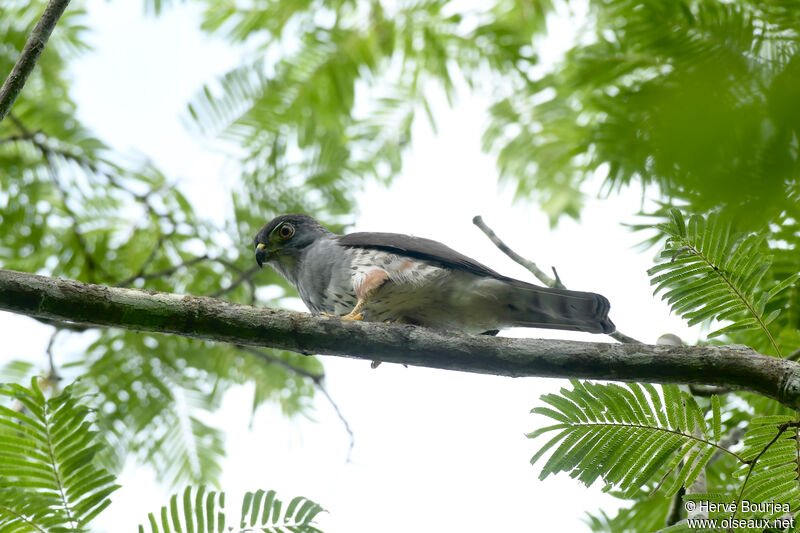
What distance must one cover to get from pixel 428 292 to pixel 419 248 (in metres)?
0.30

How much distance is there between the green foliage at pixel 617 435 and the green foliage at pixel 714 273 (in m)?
0.39

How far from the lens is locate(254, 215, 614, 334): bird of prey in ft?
13.5

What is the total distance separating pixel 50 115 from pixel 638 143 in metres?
4.65

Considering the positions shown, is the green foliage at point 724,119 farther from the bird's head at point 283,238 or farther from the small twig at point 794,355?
the bird's head at point 283,238

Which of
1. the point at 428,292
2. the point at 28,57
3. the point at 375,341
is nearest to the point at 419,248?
the point at 428,292

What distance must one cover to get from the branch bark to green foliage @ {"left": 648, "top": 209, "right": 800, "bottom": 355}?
0.17 meters

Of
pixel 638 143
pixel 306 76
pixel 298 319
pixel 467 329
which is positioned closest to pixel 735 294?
pixel 638 143

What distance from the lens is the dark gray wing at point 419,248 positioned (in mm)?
4316

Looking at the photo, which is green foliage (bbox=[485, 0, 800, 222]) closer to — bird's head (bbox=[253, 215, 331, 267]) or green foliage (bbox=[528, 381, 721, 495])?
green foliage (bbox=[528, 381, 721, 495])

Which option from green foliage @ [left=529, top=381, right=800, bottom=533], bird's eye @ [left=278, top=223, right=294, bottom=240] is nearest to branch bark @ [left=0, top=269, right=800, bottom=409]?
green foliage @ [left=529, top=381, right=800, bottom=533]

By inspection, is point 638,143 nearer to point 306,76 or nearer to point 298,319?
point 298,319

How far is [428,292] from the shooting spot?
439 cm

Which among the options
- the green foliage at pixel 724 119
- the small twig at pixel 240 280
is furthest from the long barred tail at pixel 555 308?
the small twig at pixel 240 280

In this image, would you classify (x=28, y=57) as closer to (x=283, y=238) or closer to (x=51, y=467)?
(x=51, y=467)
